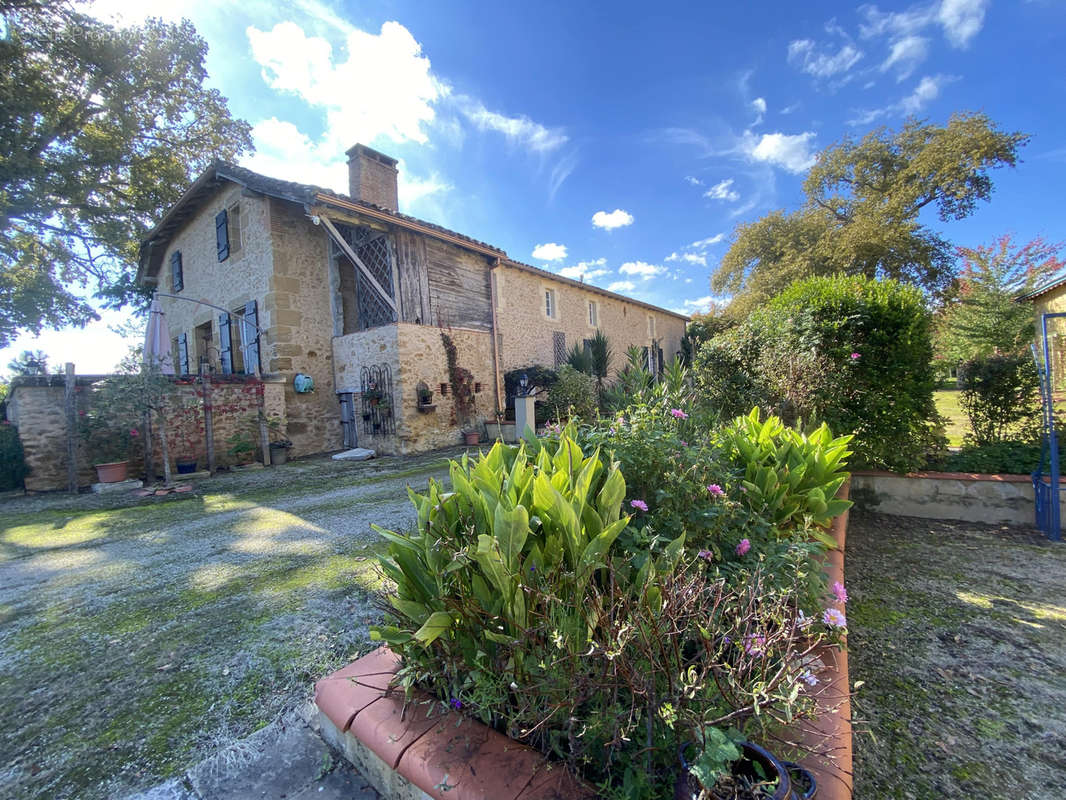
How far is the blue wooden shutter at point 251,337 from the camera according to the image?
9.50 m

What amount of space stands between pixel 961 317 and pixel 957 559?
19.0 metres

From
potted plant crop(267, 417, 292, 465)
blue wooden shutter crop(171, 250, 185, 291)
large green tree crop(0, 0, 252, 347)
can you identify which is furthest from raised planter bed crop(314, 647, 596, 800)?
large green tree crop(0, 0, 252, 347)

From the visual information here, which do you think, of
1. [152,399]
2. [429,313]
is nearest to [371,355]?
[429,313]

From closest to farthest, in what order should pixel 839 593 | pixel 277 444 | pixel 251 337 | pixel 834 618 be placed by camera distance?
pixel 834 618 < pixel 839 593 < pixel 277 444 < pixel 251 337

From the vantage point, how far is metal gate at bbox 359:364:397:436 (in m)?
8.76

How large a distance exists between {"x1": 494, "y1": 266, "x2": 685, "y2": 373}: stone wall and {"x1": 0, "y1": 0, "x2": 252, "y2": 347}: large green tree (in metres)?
12.8

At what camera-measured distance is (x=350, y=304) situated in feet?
33.4

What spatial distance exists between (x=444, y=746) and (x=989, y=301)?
2197 cm

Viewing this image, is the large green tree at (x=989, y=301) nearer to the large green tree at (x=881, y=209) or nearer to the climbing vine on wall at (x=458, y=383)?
the large green tree at (x=881, y=209)

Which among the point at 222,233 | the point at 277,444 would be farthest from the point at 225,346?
the point at 277,444

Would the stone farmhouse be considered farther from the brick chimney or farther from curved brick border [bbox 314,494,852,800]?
curved brick border [bbox 314,494,852,800]

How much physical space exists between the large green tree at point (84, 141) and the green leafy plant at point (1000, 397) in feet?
67.4

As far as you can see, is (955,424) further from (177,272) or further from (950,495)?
(177,272)

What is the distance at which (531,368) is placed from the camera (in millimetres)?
11680
